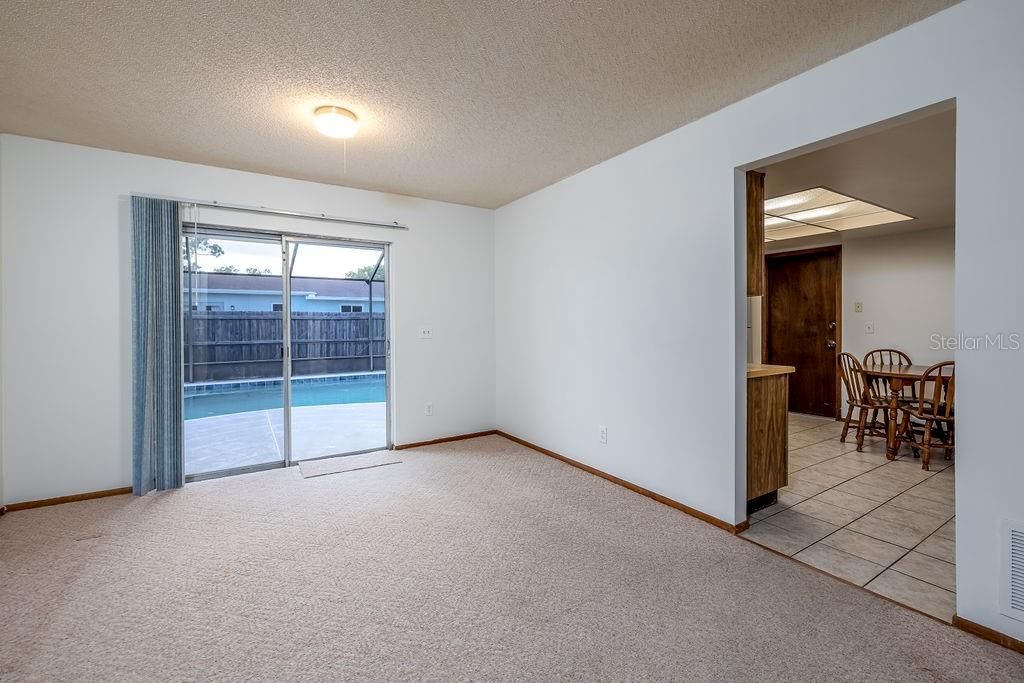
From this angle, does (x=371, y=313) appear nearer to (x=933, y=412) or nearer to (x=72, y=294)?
(x=72, y=294)

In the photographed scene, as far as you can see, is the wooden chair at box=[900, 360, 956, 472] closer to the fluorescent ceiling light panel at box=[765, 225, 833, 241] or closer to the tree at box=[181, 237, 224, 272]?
the fluorescent ceiling light panel at box=[765, 225, 833, 241]

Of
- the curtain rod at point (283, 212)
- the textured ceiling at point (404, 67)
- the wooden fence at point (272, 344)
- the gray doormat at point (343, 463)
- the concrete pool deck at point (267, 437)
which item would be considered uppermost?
the textured ceiling at point (404, 67)

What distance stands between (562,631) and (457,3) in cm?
250

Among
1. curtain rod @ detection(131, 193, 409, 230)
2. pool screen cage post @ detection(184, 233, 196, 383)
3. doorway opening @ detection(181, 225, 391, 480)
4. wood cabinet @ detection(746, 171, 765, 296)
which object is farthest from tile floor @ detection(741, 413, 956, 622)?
pool screen cage post @ detection(184, 233, 196, 383)

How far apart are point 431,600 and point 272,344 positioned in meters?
2.82

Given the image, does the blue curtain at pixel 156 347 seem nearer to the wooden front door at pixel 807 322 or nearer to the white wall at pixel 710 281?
the white wall at pixel 710 281

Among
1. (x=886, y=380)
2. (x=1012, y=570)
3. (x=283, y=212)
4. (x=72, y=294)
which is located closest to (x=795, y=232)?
(x=886, y=380)

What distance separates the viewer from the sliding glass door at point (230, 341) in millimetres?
3574

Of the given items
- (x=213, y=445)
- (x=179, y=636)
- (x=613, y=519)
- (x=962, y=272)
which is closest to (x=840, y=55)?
(x=962, y=272)

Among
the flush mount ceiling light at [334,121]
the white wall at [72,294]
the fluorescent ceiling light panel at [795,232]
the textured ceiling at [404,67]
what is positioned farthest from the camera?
the fluorescent ceiling light panel at [795,232]

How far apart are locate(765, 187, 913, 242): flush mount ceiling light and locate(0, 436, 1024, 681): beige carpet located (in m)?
2.92

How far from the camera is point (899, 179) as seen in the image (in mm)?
3465

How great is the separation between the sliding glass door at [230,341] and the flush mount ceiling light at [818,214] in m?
4.49

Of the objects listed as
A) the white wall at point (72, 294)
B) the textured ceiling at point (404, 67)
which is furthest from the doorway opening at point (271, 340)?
the textured ceiling at point (404, 67)
